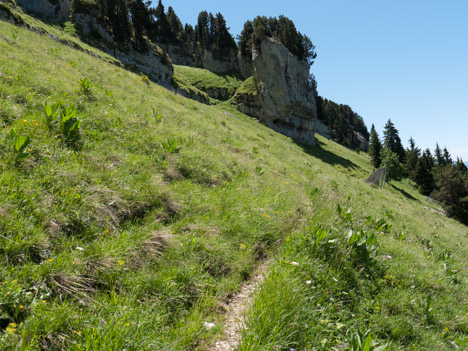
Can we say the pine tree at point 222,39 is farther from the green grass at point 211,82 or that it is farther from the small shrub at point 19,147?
the small shrub at point 19,147

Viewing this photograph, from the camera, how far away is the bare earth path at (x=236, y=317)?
10.2 ft

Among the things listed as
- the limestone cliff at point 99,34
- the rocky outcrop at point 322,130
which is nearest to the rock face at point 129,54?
the limestone cliff at point 99,34

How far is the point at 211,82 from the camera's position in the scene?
71.2m

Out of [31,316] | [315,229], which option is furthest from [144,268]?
[315,229]

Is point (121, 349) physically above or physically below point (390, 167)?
below

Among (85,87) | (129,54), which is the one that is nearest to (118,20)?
(129,54)

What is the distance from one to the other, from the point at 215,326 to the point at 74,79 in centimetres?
1076

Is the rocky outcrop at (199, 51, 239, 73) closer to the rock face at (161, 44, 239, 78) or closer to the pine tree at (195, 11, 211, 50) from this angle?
the rock face at (161, 44, 239, 78)

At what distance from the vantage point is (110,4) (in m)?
45.0

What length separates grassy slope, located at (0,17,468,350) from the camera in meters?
2.75

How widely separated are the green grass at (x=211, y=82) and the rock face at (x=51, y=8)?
2746 centimetres

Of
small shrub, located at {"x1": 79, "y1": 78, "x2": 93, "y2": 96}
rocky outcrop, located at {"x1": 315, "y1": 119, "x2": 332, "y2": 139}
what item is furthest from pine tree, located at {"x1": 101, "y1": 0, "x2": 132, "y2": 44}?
rocky outcrop, located at {"x1": 315, "y1": 119, "x2": 332, "y2": 139}

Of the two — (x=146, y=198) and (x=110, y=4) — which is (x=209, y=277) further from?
(x=110, y=4)

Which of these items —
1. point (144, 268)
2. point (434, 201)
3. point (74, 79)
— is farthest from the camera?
point (434, 201)
